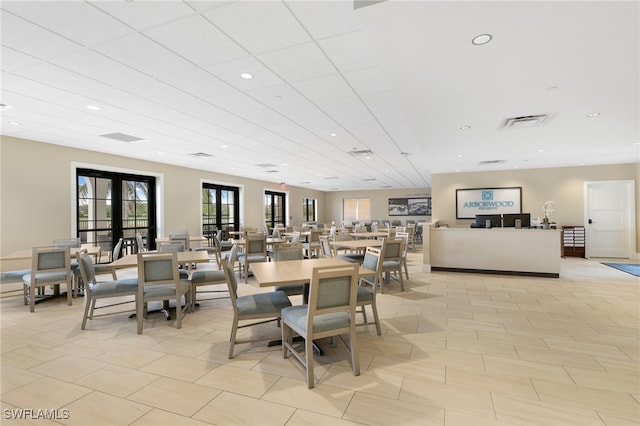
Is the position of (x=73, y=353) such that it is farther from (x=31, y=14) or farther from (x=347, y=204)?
(x=347, y=204)

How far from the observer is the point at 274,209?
14156mm

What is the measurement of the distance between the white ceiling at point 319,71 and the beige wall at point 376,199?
11.3 meters

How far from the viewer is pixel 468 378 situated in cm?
248

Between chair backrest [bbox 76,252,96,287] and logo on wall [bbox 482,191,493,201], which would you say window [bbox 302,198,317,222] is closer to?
logo on wall [bbox 482,191,493,201]

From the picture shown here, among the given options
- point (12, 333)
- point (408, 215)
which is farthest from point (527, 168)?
point (12, 333)

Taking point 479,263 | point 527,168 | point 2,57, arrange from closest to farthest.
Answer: point 2,57, point 479,263, point 527,168

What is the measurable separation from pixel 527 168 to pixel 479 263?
15.2 ft

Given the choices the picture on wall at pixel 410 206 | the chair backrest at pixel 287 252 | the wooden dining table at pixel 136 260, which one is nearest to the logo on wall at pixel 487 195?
the picture on wall at pixel 410 206

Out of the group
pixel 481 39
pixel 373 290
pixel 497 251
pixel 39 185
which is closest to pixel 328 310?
pixel 373 290

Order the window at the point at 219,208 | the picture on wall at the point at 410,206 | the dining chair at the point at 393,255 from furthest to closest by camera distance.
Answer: the picture on wall at the point at 410,206 < the window at the point at 219,208 < the dining chair at the point at 393,255

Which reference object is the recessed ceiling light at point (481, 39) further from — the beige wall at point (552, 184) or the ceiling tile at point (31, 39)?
the beige wall at point (552, 184)

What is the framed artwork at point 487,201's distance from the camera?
31.9ft

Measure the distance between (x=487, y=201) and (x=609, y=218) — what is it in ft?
10.5

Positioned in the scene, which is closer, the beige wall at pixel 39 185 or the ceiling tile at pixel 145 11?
the ceiling tile at pixel 145 11
